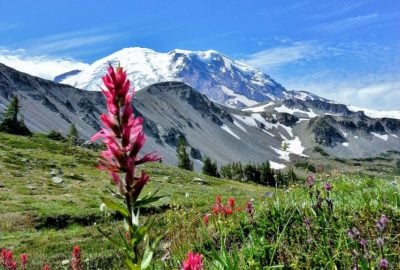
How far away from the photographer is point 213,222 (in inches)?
403

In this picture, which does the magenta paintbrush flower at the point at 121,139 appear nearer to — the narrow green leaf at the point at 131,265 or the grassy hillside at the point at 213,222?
the grassy hillside at the point at 213,222

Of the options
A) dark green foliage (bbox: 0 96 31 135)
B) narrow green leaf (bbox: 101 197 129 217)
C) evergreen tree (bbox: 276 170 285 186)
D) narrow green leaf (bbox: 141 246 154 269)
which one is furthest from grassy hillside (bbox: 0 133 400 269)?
dark green foliage (bbox: 0 96 31 135)

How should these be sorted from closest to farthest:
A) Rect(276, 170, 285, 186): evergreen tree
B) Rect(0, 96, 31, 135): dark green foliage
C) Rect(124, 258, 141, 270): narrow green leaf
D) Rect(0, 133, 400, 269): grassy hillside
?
Rect(124, 258, 141, 270): narrow green leaf, Rect(0, 133, 400, 269): grassy hillside, Rect(276, 170, 285, 186): evergreen tree, Rect(0, 96, 31, 135): dark green foliage

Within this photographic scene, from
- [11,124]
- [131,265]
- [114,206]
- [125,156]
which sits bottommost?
[131,265]

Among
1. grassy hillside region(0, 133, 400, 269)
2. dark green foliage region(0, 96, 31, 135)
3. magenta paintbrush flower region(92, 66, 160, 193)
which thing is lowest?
grassy hillside region(0, 133, 400, 269)

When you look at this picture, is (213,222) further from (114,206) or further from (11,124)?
(11,124)

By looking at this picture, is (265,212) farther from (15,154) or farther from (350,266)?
(15,154)

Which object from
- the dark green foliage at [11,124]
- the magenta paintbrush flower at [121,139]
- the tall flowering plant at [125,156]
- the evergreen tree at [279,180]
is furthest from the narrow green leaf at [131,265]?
the dark green foliage at [11,124]

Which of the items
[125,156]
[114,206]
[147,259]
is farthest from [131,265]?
[125,156]

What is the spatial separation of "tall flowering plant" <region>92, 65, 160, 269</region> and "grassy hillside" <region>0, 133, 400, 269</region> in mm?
154

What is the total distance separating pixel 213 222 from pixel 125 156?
776 cm

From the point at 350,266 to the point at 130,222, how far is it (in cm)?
398

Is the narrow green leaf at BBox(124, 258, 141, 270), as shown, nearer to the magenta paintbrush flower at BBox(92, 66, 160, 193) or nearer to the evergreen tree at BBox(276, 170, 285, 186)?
the magenta paintbrush flower at BBox(92, 66, 160, 193)

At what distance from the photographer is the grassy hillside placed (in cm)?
659
